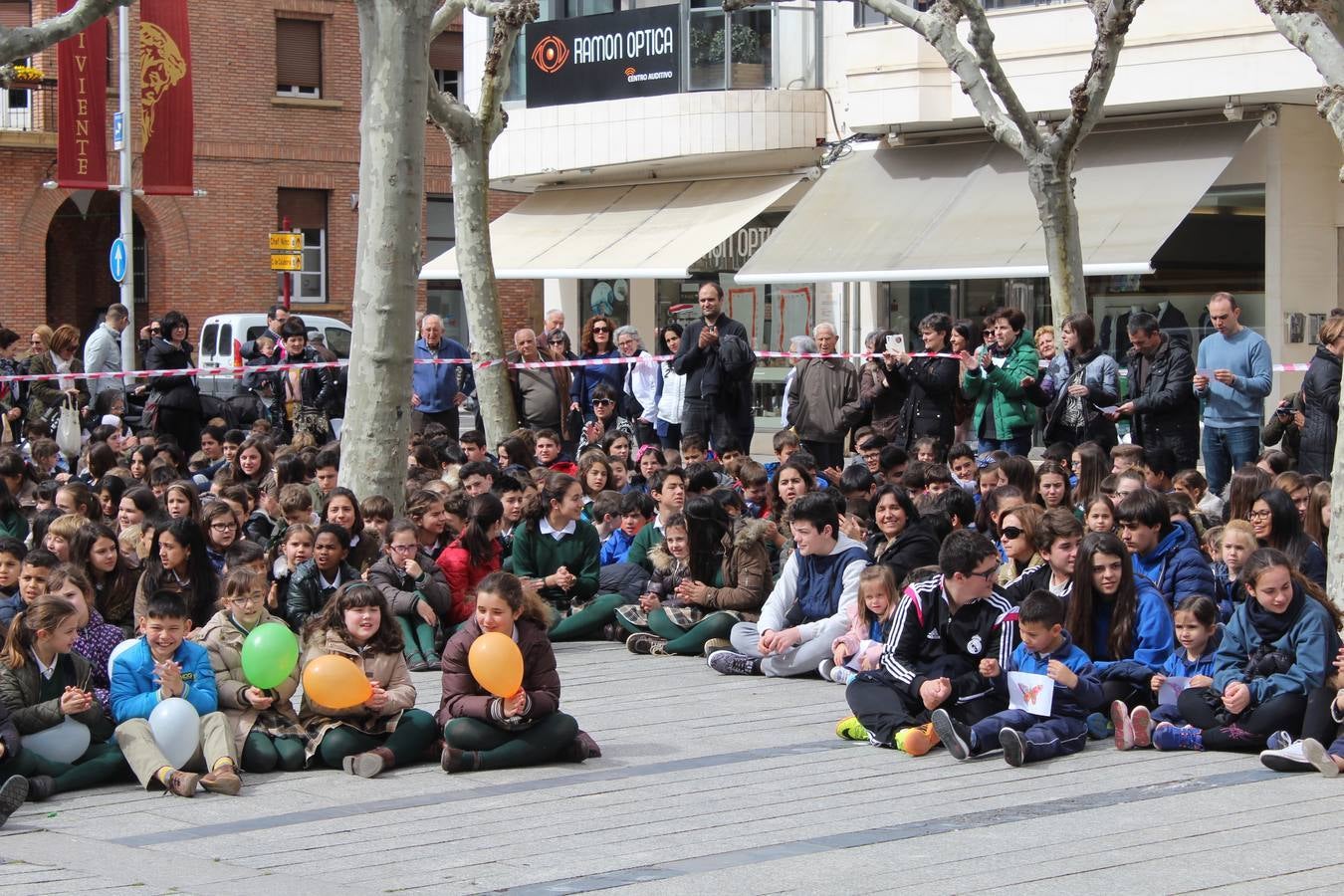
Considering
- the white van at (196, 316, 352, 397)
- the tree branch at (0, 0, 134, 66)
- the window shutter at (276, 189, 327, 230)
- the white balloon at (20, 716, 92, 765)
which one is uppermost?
the window shutter at (276, 189, 327, 230)

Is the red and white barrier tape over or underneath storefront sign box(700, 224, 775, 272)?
underneath

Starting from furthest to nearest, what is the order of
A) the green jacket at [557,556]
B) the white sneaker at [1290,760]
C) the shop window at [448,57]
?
the shop window at [448,57] < the green jacket at [557,556] < the white sneaker at [1290,760]

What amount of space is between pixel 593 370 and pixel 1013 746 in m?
10.7

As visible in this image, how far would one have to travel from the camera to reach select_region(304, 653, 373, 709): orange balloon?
8500 millimetres

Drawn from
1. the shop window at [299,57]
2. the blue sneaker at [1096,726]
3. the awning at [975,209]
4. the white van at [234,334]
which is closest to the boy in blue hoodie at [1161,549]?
the blue sneaker at [1096,726]

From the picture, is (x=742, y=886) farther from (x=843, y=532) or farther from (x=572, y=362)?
(x=572, y=362)

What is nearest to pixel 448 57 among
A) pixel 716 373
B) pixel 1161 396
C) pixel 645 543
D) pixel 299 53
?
pixel 299 53

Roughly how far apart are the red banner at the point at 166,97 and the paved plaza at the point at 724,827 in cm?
2564

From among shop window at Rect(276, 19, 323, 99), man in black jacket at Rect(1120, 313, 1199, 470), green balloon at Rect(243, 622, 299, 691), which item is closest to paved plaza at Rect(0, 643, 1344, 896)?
green balloon at Rect(243, 622, 299, 691)

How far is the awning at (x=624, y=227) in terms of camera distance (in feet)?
85.6

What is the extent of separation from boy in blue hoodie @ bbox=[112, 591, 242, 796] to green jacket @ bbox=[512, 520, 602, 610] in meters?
3.89

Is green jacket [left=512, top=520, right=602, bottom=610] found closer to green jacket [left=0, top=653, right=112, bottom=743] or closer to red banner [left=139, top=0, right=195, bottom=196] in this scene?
green jacket [left=0, top=653, right=112, bottom=743]

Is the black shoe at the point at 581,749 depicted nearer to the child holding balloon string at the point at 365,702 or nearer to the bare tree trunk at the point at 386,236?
the child holding balloon string at the point at 365,702

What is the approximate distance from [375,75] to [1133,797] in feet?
28.1
